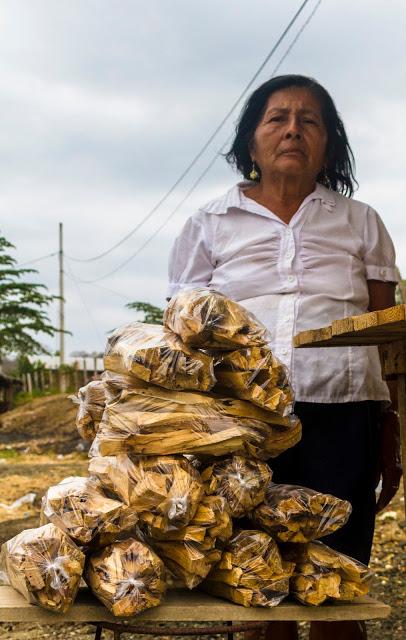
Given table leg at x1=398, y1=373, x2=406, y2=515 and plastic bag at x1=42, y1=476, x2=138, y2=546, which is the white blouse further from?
plastic bag at x1=42, y1=476, x2=138, y2=546

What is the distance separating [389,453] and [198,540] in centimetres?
109

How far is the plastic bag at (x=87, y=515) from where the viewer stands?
1.79m

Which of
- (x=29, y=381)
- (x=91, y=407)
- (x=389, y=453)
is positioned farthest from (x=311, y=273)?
(x=29, y=381)

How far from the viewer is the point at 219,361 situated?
1972mm

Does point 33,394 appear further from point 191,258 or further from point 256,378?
point 256,378

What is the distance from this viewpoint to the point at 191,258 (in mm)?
2678

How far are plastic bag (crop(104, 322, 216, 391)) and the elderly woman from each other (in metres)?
0.63

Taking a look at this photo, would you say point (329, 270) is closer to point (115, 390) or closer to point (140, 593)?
point (115, 390)

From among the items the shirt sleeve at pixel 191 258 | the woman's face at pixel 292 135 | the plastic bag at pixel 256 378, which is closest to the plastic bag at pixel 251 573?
the plastic bag at pixel 256 378

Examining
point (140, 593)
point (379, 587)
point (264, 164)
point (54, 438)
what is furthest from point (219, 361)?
point (54, 438)

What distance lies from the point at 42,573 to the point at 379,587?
347 centimetres

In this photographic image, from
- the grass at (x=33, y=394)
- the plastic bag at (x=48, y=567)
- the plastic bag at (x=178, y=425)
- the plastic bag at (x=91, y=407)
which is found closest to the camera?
the plastic bag at (x=48, y=567)

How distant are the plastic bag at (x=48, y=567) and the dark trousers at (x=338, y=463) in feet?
2.87

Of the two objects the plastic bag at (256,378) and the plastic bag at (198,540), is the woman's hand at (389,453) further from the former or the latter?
the plastic bag at (198,540)
